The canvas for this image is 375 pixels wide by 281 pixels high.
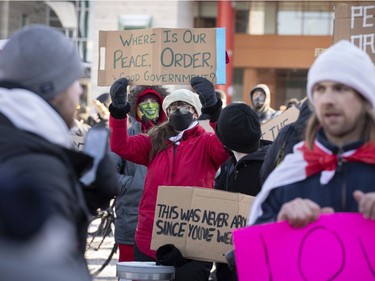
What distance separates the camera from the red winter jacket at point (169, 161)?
6.58 meters

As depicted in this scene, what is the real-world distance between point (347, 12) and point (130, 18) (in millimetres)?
19932

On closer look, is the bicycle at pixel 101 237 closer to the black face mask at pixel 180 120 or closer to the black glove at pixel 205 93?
the black face mask at pixel 180 120

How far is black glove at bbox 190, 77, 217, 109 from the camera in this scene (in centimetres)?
659

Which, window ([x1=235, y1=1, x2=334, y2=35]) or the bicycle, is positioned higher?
window ([x1=235, y1=1, x2=334, y2=35])

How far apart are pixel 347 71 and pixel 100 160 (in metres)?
0.99

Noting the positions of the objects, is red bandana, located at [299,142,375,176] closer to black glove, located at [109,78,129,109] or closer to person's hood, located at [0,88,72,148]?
person's hood, located at [0,88,72,148]

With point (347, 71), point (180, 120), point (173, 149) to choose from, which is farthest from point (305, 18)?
point (347, 71)

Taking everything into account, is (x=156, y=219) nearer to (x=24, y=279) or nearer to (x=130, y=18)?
(x=24, y=279)

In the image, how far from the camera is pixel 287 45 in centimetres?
3209

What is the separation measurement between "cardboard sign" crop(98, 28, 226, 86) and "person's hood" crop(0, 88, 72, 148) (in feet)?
14.6

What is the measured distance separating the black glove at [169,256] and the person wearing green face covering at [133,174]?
1743mm

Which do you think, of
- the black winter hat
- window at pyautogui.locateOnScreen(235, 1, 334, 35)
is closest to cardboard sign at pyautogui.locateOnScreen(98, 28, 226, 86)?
the black winter hat

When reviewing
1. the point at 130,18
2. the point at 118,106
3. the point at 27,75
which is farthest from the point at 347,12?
the point at 130,18

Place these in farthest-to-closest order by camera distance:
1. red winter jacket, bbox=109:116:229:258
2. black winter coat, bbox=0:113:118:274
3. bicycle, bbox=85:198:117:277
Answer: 1. bicycle, bbox=85:198:117:277
2. red winter jacket, bbox=109:116:229:258
3. black winter coat, bbox=0:113:118:274
